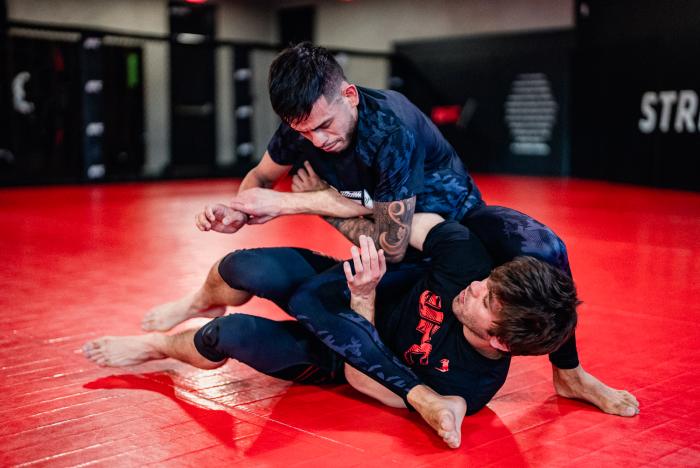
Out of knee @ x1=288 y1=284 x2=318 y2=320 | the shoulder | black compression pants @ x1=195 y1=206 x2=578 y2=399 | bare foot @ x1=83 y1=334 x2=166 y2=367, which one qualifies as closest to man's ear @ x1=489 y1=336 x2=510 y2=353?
black compression pants @ x1=195 y1=206 x2=578 y2=399

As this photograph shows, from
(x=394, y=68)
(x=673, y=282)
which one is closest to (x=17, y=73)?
(x=394, y=68)

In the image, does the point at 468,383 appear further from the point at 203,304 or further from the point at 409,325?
the point at 203,304

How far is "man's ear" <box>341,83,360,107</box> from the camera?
7.19 ft

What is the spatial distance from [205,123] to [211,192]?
335 centimetres

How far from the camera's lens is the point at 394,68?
41.5 ft

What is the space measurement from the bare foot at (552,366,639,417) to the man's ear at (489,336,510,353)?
407mm

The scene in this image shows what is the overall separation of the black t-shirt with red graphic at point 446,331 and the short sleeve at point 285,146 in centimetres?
60

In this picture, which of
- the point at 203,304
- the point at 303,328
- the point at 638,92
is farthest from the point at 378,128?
the point at 638,92

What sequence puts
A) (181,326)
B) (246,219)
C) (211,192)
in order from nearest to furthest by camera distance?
1. (246,219)
2. (181,326)
3. (211,192)

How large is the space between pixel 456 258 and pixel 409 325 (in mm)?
217

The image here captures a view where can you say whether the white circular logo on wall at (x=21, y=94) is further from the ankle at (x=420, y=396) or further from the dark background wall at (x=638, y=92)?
the ankle at (x=420, y=396)

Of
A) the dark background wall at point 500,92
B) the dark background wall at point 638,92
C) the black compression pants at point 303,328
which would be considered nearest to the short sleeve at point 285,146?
the black compression pants at point 303,328

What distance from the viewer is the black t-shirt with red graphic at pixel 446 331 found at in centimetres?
206

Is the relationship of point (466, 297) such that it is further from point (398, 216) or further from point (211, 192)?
point (211, 192)
